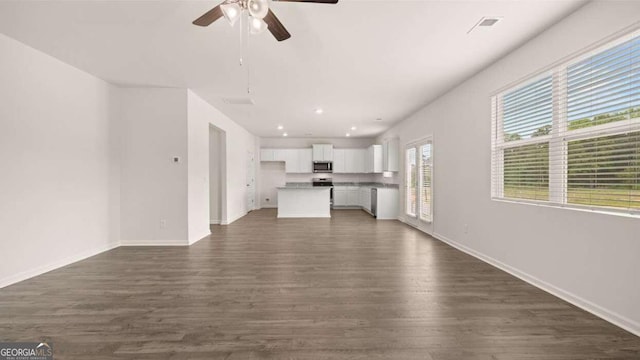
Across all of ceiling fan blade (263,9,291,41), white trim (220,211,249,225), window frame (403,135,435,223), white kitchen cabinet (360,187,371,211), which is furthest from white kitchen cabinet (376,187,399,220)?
ceiling fan blade (263,9,291,41)

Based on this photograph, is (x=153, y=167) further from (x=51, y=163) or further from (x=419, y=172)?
(x=419, y=172)

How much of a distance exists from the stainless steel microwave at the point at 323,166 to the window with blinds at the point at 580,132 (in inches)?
270

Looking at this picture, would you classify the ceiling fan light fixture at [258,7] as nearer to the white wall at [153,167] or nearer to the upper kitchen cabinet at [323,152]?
the white wall at [153,167]

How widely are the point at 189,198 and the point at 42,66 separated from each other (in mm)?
2481

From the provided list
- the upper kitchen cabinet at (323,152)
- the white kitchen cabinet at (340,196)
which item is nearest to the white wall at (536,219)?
the white kitchen cabinet at (340,196)

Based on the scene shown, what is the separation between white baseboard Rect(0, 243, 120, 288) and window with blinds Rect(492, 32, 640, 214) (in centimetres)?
584

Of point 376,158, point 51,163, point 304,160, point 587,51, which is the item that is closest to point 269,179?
point 304,160

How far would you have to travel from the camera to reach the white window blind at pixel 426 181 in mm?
5582

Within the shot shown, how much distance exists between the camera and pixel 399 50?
3.15 metres

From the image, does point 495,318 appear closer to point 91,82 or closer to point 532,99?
point 532,99

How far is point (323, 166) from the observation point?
397 inches

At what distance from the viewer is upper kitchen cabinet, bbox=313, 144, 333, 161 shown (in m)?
9.91

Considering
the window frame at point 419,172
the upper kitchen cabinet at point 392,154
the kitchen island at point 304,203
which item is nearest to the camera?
the window frame at point 419,172

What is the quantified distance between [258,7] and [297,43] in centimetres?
116
